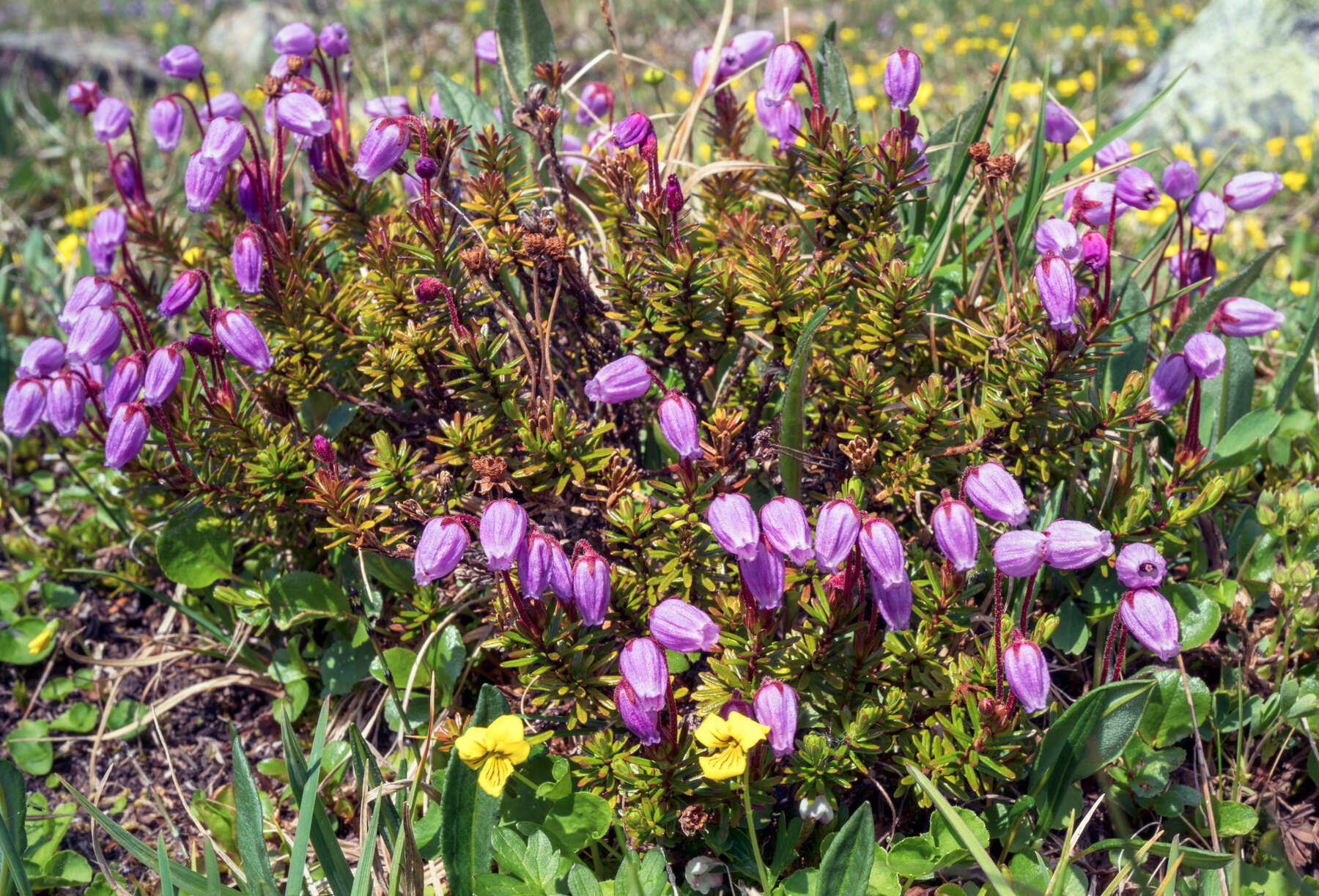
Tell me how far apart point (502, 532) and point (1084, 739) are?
3.78 feet

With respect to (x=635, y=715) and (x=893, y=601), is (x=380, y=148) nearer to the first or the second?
(x=635, y=715)

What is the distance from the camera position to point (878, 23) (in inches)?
386

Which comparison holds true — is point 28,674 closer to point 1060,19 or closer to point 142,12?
point 1060,19

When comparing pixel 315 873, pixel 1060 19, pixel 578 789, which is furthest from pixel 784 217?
pixel 1060 19

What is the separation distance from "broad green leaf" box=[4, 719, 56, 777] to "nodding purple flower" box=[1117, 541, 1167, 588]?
2.53 metres

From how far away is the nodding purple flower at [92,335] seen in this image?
206 centimetres

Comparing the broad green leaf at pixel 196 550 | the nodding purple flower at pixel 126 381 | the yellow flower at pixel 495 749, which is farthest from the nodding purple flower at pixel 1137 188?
the broad green leaf at pixel 196 550

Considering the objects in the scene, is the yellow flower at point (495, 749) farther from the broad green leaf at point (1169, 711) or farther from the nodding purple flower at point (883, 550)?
the broad green leaf at point (1169, 711)

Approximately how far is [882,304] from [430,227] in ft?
3.07


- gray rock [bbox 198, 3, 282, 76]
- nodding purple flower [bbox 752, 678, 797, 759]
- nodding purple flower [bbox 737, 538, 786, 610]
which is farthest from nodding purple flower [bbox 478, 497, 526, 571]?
gray rock [bbox 198, 3, 282, 76]

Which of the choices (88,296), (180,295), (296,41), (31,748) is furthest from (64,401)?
(296,41)

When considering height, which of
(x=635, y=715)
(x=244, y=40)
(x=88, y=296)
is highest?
(x=88, y=296)

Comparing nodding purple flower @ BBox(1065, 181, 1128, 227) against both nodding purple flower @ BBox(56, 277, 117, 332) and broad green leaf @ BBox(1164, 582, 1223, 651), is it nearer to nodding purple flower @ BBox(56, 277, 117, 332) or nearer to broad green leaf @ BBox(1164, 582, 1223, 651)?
broad green leaf @ BBox(1164, 582, 1223, 651)

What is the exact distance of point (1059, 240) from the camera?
6.37 ft
